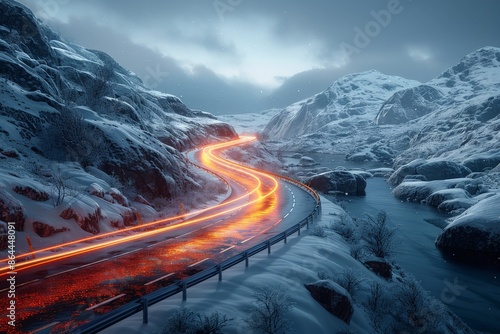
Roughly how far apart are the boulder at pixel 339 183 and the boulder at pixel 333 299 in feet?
156

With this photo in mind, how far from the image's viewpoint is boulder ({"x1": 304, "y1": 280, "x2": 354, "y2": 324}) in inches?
420

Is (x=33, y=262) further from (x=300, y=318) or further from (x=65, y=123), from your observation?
(x=65, y=123)

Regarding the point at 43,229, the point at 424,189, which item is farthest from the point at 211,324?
the point at 424,189

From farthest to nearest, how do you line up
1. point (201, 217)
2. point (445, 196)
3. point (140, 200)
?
point (445, 196) → point (201, 217) → point (140, 200)

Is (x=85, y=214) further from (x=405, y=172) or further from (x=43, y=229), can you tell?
(x=405, y=172)

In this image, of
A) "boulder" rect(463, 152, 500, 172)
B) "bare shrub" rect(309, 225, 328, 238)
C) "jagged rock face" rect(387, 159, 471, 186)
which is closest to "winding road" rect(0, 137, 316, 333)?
"bare shrub" rect(309, 225, 328, 238)

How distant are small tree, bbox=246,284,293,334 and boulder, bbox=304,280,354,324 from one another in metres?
1.99

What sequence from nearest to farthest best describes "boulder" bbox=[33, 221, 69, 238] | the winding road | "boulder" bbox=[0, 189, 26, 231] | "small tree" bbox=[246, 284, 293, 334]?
"small tree" bbox=[246, 284, 293, 334], the winding road, "boulder" bbox=[0, 189, 26, 231], "boulder" bbox=[33, 221, 69, 238]

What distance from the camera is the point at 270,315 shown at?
8.59 m

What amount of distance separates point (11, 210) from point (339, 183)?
168 feet

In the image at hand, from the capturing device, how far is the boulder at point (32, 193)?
1611 centimetres

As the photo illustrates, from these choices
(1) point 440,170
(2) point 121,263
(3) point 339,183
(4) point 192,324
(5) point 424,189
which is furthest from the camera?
(1) point 440,170

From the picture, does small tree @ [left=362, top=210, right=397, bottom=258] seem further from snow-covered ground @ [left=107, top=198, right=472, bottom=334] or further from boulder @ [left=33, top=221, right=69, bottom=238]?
boulder @ [left=33, top=221, right=69, bottom=238]

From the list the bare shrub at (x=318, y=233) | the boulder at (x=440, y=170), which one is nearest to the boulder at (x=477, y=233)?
the bare shrub at (x=318, y=233)
